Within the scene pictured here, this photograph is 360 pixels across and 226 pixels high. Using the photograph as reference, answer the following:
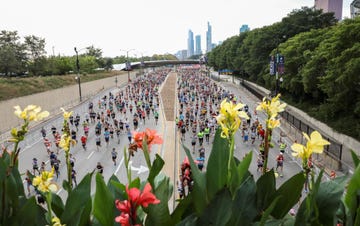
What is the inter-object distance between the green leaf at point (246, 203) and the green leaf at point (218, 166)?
0.50 ft

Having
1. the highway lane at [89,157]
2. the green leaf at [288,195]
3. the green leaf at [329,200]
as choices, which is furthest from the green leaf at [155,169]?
the highway lane at [89,157]

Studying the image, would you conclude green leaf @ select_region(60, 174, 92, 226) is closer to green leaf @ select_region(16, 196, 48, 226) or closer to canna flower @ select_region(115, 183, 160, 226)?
green leaf @ select_region(16, 196, 48, 226)

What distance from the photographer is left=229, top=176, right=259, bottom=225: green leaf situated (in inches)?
89.4

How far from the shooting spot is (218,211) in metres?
2.12

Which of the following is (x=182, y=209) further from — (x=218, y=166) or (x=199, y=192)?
(x=218, y=166)

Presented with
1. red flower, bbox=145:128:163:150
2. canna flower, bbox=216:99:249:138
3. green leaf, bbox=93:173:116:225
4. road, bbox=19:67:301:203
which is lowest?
road, bbox=19:67:301:203

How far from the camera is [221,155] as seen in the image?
2244 mm

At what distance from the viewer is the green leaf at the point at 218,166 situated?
7.38 feet

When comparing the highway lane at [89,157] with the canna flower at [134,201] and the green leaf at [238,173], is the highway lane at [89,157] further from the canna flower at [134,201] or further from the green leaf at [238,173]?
the canna flower at [134,201]

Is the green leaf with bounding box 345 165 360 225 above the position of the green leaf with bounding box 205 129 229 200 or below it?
below

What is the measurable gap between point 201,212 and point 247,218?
13.7 inches

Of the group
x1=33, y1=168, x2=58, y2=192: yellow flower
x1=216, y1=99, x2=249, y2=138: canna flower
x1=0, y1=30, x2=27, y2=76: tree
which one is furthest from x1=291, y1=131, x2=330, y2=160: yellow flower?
x1=0, y1=30, x2=27, y2=76: tree

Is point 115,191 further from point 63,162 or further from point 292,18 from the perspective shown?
point 292,18

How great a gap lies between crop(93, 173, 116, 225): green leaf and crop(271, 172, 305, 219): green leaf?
Result: 122cm
